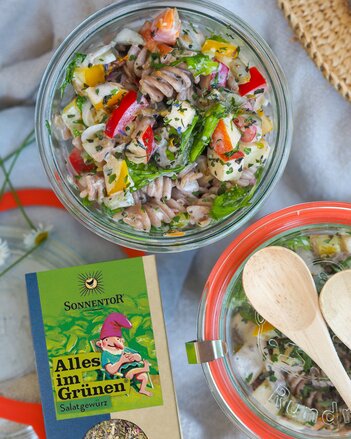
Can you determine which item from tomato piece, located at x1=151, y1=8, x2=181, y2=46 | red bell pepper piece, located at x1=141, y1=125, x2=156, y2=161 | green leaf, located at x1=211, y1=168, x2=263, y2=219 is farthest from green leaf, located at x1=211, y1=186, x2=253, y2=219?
tomato piece, located at x1=151, y1=8, x2=181, y2=46

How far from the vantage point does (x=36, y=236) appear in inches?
43.6

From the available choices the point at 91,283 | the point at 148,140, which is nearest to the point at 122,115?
the point at 148,140

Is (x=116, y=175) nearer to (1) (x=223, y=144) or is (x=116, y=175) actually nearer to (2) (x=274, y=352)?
(1) (x=223, y=144)

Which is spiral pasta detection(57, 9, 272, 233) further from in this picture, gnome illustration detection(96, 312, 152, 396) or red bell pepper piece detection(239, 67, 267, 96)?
gnome illustration detection(96, 312, 152, 396)

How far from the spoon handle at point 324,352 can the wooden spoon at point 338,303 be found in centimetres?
1

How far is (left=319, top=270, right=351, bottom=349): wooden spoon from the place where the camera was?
90 cm

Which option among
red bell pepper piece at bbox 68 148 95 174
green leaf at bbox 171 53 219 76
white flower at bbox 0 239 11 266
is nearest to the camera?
green leaf at bbox 171 53 219 76

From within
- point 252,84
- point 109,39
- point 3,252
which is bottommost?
point 3,252

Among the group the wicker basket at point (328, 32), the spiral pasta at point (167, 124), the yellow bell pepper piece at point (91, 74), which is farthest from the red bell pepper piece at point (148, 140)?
the wicker basket at point (328, 32)

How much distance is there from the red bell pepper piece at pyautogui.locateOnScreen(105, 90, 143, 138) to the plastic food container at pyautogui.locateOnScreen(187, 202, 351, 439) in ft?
0.83

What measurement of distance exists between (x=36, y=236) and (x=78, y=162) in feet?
0.73

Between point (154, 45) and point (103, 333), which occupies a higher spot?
point (154, 45)

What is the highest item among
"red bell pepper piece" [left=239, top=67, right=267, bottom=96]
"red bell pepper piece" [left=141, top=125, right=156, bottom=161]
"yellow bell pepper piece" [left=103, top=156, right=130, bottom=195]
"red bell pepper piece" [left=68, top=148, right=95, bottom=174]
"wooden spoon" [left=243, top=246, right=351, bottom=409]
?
"red bell pepper piece" [left=239, top=67, right=267, bottom=96]

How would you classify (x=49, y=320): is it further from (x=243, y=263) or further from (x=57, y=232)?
(x=243, y=263)
